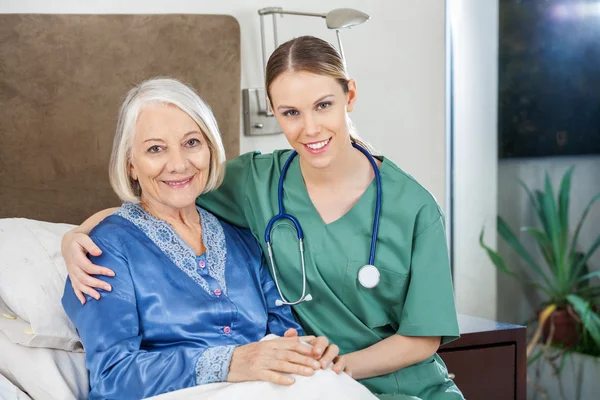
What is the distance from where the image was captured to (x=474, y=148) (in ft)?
11.5

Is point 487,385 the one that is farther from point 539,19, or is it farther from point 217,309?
point 539,19

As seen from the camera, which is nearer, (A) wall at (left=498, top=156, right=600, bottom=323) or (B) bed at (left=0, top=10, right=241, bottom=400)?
(B) bed at (left=0, top=10, right=241, bottom=400)

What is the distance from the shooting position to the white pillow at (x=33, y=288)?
1.73 m

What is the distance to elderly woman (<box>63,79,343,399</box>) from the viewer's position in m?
1.59

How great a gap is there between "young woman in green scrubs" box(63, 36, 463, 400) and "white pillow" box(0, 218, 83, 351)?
0.35ft

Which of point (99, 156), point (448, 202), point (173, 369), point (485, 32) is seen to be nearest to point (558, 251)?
point (448, 202)

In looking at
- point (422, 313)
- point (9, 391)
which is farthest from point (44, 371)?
point (422, 313)

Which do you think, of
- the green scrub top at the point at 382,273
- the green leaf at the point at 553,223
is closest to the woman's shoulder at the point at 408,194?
the green scrub top at the point at 382,273

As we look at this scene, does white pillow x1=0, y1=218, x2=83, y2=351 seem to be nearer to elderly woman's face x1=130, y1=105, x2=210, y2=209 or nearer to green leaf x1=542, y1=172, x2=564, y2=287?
elderly woman's face x1=130, y1=105, x2=210, y2=209

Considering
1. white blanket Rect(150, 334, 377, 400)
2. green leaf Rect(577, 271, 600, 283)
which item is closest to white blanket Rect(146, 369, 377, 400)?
white blanket Rect(150, 334, 377, 400)

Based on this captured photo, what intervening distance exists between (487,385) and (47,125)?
4.66 feet

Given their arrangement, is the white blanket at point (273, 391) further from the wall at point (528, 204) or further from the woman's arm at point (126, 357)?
the wall at point (528, 204)

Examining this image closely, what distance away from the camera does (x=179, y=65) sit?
8.11ft

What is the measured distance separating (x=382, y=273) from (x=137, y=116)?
63 centimetres
